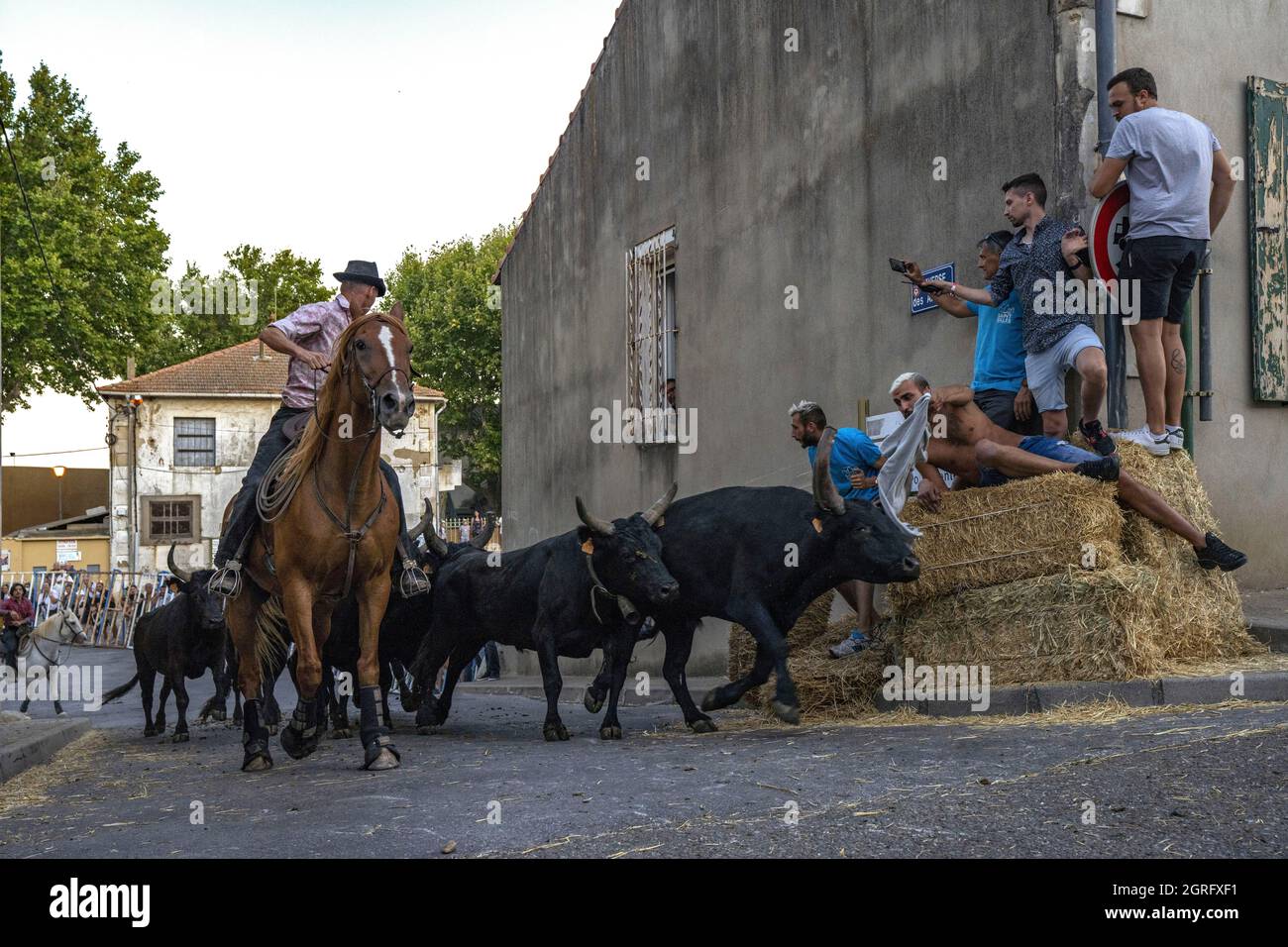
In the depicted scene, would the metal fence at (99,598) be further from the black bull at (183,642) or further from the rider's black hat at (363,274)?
the rider's black hat at (363,274)

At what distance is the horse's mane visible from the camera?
7156 millimetres

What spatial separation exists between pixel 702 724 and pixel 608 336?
9.67 meters

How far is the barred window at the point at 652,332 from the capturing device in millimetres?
15953

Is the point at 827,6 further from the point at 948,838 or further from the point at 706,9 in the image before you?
the point at 948,838

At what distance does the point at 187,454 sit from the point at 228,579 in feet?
132

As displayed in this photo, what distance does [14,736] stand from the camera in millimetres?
9695

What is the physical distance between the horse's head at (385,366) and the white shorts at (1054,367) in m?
4.07

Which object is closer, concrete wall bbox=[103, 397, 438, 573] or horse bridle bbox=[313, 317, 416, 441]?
horse bridle bbox=[313, 317, 416, 441]

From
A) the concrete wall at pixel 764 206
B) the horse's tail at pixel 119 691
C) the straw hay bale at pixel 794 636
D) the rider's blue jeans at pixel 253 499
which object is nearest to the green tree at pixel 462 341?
the concrete wall at pixel 764 206

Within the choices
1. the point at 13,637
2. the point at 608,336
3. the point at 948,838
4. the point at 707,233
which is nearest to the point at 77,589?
the point at 13,637

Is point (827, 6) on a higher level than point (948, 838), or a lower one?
higher

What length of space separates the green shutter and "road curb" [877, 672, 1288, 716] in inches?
115

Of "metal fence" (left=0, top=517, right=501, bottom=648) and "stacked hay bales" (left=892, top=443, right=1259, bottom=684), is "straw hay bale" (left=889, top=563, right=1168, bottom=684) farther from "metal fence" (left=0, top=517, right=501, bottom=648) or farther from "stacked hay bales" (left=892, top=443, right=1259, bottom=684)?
"metal fence" (left=0, top=517, right=501, bottom=648)

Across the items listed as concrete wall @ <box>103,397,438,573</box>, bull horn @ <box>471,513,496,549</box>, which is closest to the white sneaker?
bull horn @ <box>471,513,496,549</box>
